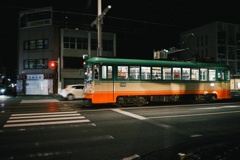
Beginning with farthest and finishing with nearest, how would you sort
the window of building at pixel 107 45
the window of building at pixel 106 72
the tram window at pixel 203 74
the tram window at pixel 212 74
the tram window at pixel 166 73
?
the window of building at pixel 107 45 → the tram window at pixel 212 74 → the tram window at pixel 203 74 → the tram window at pixel 166 73 → the window of building at pixel 106 72

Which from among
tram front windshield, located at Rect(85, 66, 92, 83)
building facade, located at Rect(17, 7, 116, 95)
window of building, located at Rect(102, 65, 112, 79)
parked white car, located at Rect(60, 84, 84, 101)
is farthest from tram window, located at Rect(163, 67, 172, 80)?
building facade, located at Rect(17, 7, 116, 95)

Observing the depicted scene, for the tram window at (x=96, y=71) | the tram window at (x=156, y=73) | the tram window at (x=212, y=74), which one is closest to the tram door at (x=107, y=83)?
the tram window at (x=96, y=71)

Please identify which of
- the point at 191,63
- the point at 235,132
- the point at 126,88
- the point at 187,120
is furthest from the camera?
the point at 191,63

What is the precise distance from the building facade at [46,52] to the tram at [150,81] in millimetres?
21925

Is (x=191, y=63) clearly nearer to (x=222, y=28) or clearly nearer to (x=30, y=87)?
(x=30, y=87)

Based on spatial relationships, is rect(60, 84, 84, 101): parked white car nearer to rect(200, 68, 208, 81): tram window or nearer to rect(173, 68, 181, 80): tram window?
rect(173, 68, 181, 80): tram window

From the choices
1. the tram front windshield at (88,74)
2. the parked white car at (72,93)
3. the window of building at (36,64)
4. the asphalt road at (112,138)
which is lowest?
the asphalt road at (112,138)

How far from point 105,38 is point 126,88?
83.6 ft

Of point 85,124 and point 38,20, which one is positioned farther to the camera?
point 38,20

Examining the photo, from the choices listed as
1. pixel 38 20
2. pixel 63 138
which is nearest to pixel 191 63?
pixel 63 138

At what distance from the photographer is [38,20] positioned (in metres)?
35.6

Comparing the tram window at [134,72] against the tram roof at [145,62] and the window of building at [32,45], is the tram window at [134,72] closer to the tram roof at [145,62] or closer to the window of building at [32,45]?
the tram roof at [145,62]

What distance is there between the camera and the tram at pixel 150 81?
1334 cm

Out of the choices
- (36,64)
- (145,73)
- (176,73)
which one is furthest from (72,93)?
(36,64)
